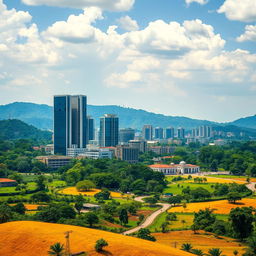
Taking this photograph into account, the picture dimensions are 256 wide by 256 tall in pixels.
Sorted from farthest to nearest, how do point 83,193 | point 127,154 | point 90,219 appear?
1. point 127,154
2. point 83,193
3. point 90,219

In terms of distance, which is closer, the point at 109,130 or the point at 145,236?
the point at 145,236

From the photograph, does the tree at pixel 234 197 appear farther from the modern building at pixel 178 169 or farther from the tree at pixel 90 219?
the modern building at pixel 178 169

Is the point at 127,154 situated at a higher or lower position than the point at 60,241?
higher

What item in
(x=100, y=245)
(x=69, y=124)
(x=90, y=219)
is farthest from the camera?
(x=69, y=124)

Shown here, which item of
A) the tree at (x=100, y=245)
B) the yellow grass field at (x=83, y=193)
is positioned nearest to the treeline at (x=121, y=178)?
the yellow grass field at (x=83, y=193)

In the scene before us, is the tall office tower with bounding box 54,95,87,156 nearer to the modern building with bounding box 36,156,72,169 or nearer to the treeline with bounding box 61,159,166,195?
the modern building with bounding box 36,156,72,169

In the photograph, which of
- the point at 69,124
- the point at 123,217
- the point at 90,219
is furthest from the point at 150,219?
the point at 69,124

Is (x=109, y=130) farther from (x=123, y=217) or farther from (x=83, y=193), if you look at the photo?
(x=123, y=217)
